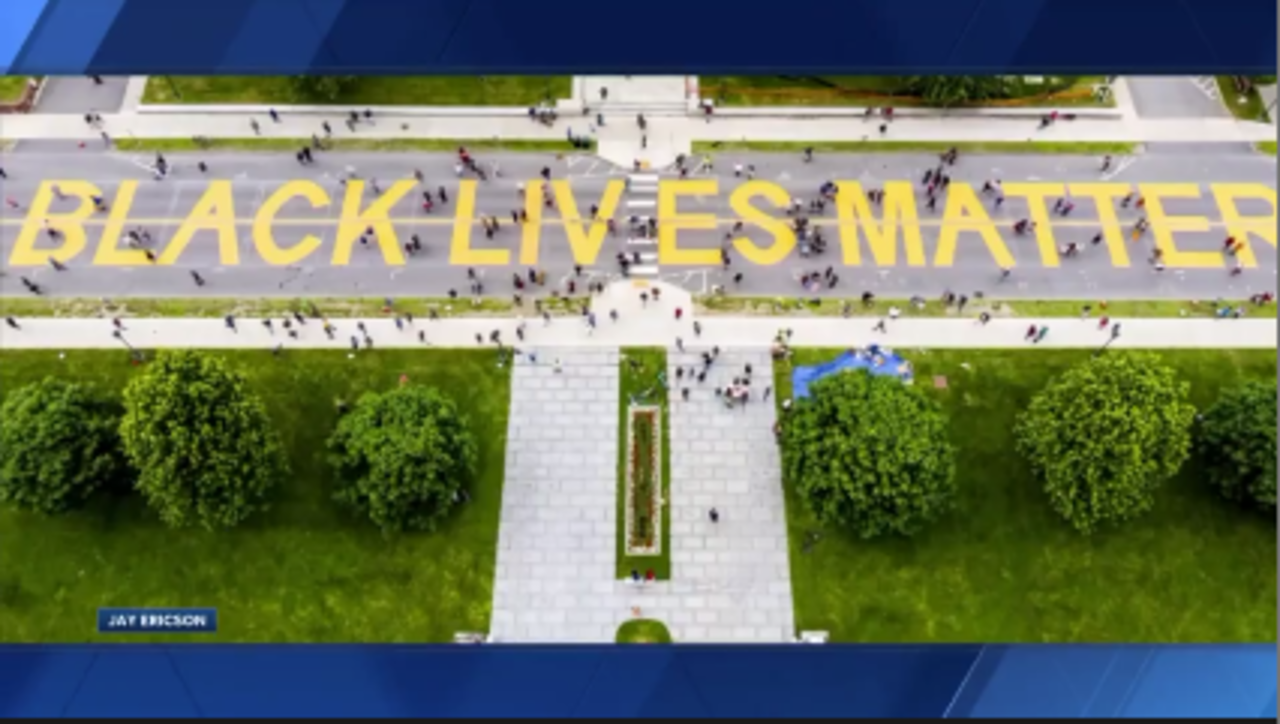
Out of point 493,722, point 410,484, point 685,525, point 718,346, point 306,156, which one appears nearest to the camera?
Answer: point 493,722

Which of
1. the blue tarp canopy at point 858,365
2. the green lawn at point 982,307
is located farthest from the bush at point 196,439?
the blue tarp canopy at point 858,365

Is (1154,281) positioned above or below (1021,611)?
above

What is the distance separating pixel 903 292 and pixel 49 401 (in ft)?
133

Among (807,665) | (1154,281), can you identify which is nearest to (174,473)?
(807,665)

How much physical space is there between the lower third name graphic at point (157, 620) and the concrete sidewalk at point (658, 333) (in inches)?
526

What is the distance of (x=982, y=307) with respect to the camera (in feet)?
162

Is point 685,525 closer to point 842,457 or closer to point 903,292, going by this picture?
point 842,457

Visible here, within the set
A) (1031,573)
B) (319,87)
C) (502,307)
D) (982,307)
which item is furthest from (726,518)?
(319,87)

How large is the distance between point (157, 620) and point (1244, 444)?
158 feet

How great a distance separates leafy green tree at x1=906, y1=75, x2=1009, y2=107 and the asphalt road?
4.06 metres

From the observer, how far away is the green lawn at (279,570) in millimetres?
41312

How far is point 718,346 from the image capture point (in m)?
48.0

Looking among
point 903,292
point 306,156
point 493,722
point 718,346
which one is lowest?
point 493,722

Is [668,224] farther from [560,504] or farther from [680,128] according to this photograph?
[560,504]
